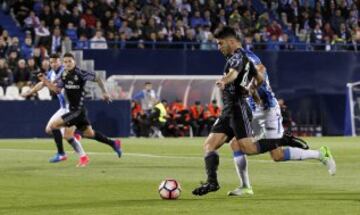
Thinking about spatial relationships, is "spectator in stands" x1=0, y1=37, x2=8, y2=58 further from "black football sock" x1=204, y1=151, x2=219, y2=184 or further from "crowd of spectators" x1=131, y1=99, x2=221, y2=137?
"black football sock" x1=204, y1=151, x2=219, y2=184

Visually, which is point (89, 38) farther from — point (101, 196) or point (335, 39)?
point (101, 196)

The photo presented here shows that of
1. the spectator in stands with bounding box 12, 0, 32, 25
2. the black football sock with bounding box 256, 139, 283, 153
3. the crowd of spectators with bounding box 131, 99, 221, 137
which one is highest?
the spectator in stands with bounding box 12, 0, 32, 25

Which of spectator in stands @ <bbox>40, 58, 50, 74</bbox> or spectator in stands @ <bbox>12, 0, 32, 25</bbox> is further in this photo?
spectator in stands @ <bbox>12, 0, 32, 25</bbox>

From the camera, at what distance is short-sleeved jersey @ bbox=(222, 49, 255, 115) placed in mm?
14305

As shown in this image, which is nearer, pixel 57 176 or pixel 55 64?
pixel 57 176

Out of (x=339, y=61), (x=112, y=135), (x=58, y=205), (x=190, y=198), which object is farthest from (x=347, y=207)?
(x=339, y=61)

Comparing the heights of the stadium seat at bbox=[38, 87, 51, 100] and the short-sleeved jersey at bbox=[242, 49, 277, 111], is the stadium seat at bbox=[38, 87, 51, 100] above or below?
below

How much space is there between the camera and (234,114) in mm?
14594

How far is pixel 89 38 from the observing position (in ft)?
134

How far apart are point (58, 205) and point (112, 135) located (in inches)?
1007

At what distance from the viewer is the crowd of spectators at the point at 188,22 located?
132 ft

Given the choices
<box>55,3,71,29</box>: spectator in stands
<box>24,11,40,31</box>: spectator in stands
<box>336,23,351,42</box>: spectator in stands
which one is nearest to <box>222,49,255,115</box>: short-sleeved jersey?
<box>24,11,40,31</box>: spectator in stands

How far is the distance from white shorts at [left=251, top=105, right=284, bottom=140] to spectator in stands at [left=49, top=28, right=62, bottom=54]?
77.5ft

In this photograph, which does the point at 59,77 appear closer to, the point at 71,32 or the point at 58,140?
the point at 58,140
